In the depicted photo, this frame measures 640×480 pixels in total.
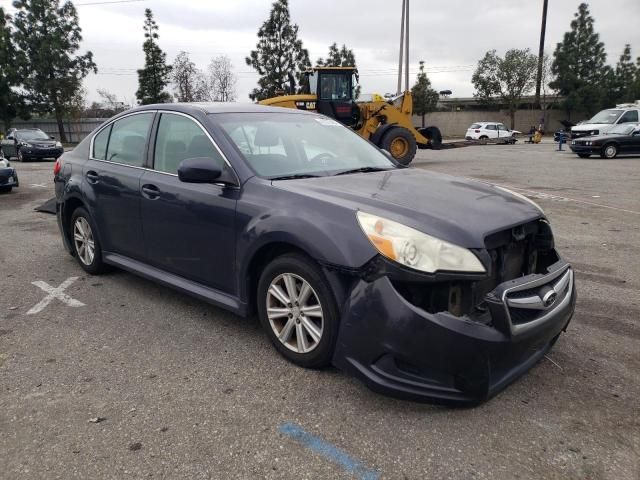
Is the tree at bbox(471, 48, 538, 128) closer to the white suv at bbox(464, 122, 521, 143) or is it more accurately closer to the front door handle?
the white suv at bbox(464, 122, 521, 143)

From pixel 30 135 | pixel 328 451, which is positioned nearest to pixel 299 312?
pixel 328 451

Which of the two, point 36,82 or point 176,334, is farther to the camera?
point 36,82

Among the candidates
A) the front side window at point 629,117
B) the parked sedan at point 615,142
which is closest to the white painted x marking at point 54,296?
the parked sedan at point 615,142

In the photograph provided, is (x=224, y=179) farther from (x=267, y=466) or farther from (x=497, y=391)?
(x=497, y=391)

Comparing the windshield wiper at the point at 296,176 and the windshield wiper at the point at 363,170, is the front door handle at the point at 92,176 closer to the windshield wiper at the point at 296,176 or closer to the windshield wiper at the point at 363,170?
the windshield wiper at the point at 296,176

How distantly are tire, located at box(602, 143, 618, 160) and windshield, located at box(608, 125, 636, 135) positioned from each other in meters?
0.56

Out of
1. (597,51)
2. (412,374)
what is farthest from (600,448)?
(597,51)

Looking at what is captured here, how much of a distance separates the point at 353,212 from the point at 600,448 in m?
1.65

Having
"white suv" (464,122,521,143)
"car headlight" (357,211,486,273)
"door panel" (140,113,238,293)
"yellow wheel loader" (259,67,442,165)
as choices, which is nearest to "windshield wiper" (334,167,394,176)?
"door panel" (140,113,238,293)

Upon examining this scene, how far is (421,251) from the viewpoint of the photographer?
102 inches

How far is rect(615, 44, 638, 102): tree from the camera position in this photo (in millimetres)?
55344

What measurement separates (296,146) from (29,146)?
21.0 m

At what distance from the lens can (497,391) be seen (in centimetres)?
258

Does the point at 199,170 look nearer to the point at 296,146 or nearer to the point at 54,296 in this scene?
the point at 296,146
